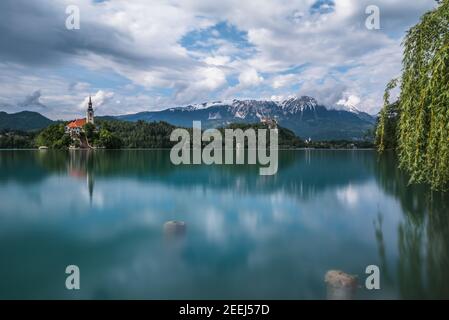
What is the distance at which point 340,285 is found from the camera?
10844 mm

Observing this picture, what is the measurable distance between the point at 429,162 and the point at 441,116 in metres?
1.86

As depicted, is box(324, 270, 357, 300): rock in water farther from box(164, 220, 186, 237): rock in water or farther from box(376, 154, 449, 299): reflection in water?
box(164, 220, 186, 237): rock in water

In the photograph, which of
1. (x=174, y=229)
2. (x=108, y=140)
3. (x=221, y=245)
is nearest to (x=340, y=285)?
(x=221, y=245)

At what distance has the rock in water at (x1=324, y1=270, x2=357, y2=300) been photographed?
33.5 feet

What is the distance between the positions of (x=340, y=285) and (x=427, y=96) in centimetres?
662

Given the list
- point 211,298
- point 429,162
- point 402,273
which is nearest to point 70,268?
point 211,298

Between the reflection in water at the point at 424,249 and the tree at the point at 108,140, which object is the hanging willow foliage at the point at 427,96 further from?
the tree at the point at 108,140

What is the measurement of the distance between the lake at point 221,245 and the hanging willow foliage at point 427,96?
170 inches

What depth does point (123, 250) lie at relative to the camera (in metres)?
15.5

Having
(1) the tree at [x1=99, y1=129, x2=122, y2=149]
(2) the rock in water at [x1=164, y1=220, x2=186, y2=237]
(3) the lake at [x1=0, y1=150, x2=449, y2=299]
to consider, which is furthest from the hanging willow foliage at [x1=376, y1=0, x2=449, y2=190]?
(1) the tree at [x1=99, y1=129, x2=122, y2=149]

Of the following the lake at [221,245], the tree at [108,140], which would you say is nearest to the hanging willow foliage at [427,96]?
the lake at [221,245]

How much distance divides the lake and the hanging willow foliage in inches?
170
